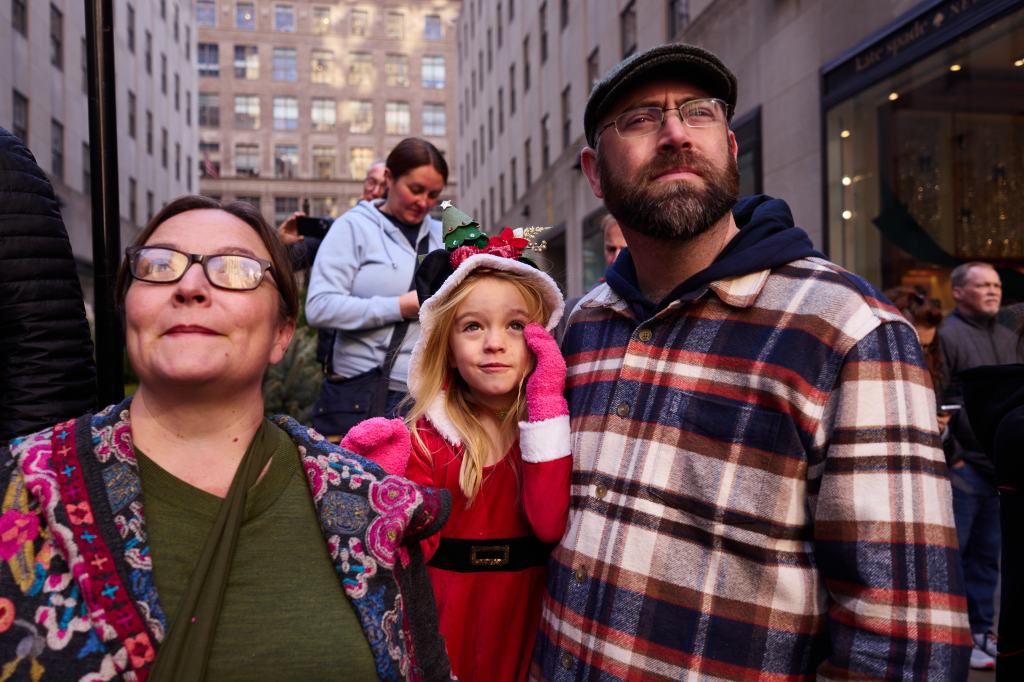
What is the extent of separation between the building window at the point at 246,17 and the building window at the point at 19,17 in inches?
1841

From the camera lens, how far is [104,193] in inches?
99.5

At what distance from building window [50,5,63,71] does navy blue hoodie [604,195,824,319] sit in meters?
27.1

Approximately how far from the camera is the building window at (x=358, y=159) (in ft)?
214

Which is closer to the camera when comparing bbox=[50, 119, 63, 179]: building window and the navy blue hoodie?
the navy blue hoodie

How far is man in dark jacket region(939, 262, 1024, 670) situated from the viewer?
5.13 metres

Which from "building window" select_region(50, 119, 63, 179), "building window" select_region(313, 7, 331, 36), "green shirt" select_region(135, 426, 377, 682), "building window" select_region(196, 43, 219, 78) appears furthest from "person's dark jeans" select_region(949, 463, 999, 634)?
"building window" select_region(313, 7, 331, 36)

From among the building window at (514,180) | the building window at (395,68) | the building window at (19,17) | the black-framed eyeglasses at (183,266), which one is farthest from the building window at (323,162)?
the black-framed eyeglasses at (183,266)

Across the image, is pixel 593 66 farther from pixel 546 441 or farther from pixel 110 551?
pixel 110 551

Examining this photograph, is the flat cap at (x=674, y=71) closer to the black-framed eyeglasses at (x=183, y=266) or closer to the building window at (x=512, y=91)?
the black-framed eyeglasses at (x=183, y=266)

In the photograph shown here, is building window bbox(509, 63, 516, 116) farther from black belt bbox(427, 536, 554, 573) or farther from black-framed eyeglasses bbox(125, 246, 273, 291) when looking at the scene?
black-framed eyeglasses bbox(125, 246, 273, 291)

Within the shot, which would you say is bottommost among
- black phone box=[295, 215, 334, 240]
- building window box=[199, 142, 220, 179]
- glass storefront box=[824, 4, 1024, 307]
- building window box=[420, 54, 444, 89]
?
black phone box=[295, 215, 334, 240]

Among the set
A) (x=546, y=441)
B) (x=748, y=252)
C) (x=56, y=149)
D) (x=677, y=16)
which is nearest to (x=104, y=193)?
(x=546, y=441)

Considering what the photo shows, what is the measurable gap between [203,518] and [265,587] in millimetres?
202

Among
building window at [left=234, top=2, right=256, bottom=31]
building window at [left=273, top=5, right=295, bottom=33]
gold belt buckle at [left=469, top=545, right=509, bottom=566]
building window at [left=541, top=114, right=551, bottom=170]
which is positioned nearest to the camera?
gold belt buckle at [left=469, top=545, right=509, bottom=566]
